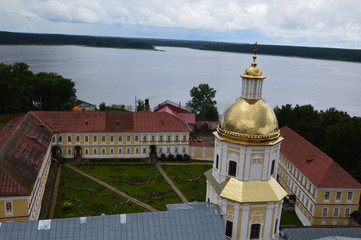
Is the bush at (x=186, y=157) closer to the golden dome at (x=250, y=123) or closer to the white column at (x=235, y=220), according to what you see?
the white column at (x=235, y=220)

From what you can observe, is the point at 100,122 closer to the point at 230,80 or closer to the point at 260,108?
the point at 260,108

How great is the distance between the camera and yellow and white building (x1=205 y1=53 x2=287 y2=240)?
54.6 ft

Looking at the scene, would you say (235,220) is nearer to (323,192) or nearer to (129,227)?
(129,227)

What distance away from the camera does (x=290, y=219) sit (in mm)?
31109

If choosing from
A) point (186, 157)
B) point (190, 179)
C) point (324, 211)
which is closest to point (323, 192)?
point (324, 211)

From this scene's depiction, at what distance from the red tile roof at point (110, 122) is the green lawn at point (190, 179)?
5.36m

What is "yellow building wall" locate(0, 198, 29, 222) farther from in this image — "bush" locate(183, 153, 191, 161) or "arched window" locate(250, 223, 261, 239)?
"bush" locate(183, 153, 191, 161)

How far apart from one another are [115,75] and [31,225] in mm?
117529

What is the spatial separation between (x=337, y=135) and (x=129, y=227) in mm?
29497

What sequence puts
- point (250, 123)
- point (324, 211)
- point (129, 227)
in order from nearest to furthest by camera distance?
point (129, 227), point (250, 123), point (324, 211)

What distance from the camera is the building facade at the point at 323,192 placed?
93.0ft

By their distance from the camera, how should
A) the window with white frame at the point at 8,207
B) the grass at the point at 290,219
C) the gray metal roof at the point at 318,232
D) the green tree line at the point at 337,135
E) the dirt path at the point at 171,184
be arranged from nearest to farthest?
the gray metal roof at the point at 318,232, the window with white frame at the point at 8,207, the grass at the point at 290,219, the dirt path at the point at 171,184, the green tree line at the point at 337,135

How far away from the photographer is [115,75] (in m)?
130

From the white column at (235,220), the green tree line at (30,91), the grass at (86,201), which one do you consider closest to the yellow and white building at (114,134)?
the grass at (86,201)
